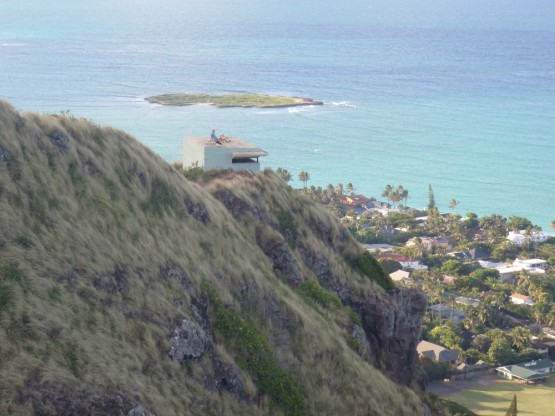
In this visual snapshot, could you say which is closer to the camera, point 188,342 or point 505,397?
point 188,342

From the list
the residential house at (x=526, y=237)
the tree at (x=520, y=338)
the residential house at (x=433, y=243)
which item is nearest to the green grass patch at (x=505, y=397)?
the tree at (x=520, y=338)

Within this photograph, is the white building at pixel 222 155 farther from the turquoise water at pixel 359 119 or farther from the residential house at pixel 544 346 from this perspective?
the turquoise water at pixel 359 119

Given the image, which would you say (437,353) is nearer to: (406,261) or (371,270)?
(406,261)

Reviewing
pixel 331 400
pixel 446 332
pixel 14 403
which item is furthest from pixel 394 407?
pixel 446 332

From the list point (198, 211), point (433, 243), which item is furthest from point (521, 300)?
point (198, 211)

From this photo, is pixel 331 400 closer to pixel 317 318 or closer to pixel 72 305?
pixel 317 318
